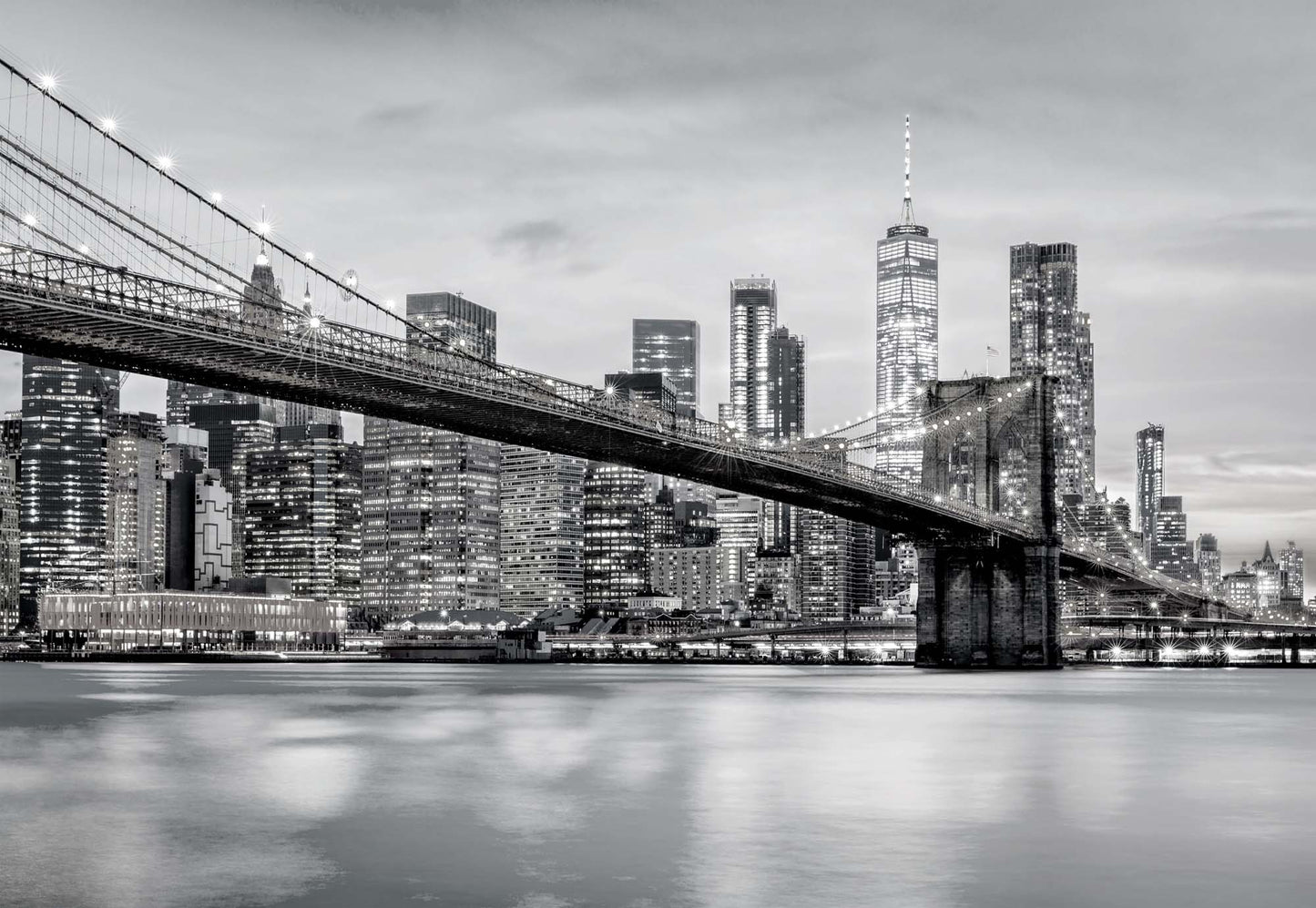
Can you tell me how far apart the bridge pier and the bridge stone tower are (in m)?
0.04

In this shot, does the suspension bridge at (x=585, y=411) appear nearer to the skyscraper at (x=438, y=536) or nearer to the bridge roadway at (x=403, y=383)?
the bridge roadway at (x=403, y=383)

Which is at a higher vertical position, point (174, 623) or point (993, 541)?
point (993, 541)

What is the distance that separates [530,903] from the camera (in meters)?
12.8

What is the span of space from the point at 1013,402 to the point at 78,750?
5395cm

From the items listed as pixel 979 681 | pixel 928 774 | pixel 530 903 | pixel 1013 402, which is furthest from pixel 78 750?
pixel 1013 402

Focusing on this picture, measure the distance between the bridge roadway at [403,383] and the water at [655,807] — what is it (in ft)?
30.0

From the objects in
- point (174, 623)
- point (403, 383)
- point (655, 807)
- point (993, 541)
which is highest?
point (403, 383)

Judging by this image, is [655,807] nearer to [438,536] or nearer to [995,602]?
[995,602]

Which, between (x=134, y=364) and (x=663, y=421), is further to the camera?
(x=663, y=421)

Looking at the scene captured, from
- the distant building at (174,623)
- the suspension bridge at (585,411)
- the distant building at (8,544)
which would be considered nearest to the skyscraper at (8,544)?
the distant building at (8,544)

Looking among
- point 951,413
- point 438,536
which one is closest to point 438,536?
point 438,536

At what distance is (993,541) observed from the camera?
6762 cm

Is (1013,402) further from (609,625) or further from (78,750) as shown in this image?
(609,625)

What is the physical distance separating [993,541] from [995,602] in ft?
14.2
